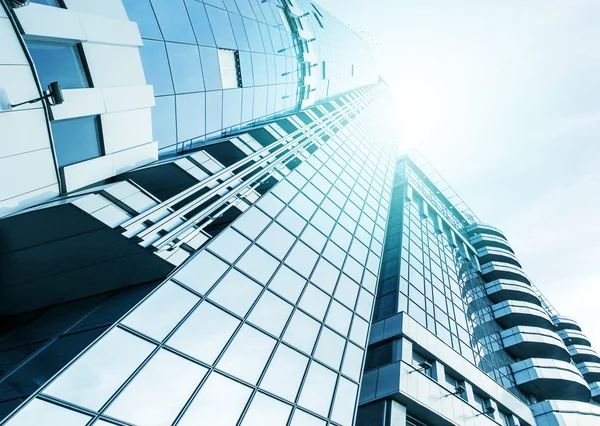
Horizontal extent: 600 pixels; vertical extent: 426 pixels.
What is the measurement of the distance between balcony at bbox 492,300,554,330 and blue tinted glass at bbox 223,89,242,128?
3295 centimetres

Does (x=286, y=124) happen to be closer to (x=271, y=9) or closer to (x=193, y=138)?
(x=271, y=9)

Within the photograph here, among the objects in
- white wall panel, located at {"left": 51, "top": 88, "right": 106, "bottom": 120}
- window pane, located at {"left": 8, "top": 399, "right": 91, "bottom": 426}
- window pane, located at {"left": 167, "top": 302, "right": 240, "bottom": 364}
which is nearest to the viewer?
window pane, located at {"left": 8, "top": 399, "right": 91, "bottom": 426}

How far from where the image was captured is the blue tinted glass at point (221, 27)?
67.8 feet

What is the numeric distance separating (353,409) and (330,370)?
1.56 m

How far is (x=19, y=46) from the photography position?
10164 millimetres

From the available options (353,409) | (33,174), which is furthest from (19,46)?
(353,409)

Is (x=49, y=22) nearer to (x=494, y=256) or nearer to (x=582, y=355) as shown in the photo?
(x=494, y=256)

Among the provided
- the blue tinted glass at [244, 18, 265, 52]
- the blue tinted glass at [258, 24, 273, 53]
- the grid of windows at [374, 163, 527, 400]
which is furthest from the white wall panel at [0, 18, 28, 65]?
the grid of windows at [374, 163, 527, 400]

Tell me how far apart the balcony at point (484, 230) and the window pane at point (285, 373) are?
2065 inches

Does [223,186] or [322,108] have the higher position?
[322,108]

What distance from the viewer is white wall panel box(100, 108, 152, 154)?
47.1 feet

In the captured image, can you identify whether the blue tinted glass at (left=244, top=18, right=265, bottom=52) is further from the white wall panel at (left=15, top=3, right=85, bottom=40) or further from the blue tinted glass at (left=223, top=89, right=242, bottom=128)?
the white wall panel at (left=15, top=3, right=85, bottom=40)

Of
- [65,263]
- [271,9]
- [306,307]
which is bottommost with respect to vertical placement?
[65,263]

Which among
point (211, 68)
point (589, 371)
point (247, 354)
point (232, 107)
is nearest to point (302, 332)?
point (247, 354)
